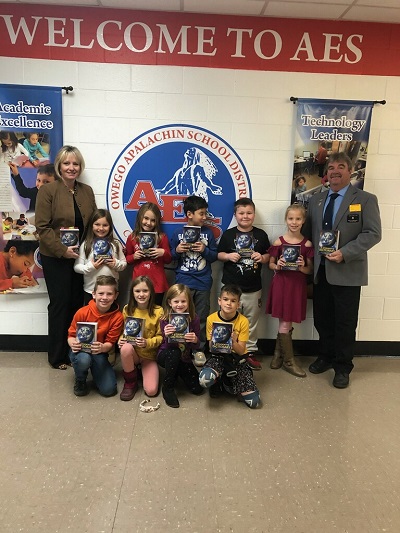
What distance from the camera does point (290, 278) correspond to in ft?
11.2

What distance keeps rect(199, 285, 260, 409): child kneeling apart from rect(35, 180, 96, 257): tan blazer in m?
1.30

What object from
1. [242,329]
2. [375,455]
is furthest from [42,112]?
[375,455]

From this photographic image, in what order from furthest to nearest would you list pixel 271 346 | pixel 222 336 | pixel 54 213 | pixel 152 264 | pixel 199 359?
pixel 271 346
pixel 152 264
pixel 54 213
pixel 199 359
pixel 222 336

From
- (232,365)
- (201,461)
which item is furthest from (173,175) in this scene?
(201,461)

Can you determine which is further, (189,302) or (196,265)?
(196,265)

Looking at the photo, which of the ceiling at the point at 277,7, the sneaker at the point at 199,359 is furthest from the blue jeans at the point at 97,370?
the ceiling at the point at 277,7

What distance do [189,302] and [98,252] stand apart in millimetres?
820

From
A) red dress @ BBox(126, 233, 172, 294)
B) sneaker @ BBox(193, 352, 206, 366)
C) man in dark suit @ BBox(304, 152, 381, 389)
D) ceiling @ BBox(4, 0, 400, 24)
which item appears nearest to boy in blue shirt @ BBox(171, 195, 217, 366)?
red dress @ BBox(126, 233, 172, 294)

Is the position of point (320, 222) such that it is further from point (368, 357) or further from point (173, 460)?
point (173, 460)

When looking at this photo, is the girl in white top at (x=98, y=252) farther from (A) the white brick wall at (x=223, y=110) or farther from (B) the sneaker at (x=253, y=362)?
(B) the sneaker at (x=253, y=362)

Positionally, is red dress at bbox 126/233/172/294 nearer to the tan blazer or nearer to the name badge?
the tan blazer

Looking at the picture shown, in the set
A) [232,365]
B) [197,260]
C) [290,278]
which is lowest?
[232,365]

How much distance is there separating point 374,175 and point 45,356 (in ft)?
10.6

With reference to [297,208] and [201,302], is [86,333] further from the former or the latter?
[297,208]
